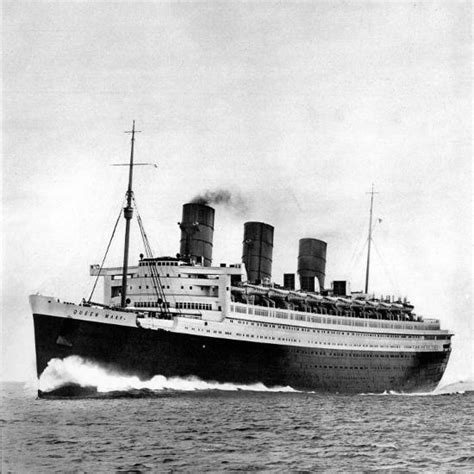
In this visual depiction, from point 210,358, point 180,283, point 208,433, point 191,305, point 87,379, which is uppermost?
point 180,283

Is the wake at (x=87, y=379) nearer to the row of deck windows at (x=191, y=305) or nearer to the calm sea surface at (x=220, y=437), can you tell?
the calm sea surface at (x=220, y=437)

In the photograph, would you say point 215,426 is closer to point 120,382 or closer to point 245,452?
point 245,452

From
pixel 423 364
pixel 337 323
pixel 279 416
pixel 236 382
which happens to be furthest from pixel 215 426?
Answer: pixel 423 364

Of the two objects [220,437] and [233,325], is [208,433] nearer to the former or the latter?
[220,437]

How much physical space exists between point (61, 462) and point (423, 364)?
138 ft

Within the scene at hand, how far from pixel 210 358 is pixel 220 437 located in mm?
15026

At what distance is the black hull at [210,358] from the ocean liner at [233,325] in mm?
42

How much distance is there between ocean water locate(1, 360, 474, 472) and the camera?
1595 cm

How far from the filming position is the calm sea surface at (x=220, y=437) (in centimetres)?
1588

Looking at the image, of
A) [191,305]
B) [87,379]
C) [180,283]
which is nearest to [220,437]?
[87,379]

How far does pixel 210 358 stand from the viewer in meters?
34.4

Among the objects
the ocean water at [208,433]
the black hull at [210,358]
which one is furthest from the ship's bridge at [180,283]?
the ocean water at [208,433]

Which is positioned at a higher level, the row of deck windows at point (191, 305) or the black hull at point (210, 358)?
the row of deck windows at point (191, 305)

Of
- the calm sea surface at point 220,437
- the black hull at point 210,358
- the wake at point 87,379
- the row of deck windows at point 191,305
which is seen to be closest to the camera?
the calm sea surface at point 220,437
